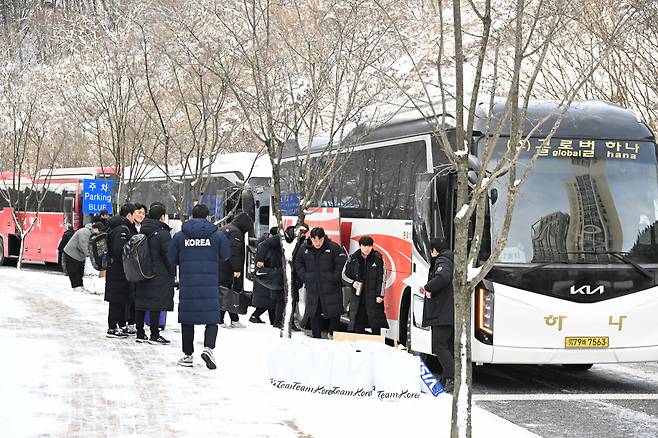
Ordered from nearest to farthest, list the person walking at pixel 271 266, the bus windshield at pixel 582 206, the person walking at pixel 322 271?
the bus windshield at pixel 582 206, the person walking at pixel 322 271, the person walking at pixel 271 266

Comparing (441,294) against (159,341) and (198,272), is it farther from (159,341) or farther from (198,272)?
(159,341)

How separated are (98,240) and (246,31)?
6.32 metres

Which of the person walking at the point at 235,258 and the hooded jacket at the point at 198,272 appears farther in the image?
the person walking at the point at 235,258

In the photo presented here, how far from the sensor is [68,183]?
127 feet

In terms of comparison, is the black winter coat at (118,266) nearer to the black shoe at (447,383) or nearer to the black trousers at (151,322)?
the black trousers at (151,322)

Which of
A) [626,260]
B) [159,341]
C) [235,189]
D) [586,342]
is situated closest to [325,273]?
[159,341]

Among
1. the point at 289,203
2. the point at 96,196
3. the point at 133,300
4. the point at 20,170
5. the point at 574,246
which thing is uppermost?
the point at 20,170

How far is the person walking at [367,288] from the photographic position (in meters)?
14.7

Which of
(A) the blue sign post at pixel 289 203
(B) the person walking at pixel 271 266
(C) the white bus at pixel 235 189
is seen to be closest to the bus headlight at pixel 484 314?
(B) the person walking at pixel 271 266

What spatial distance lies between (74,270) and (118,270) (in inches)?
378

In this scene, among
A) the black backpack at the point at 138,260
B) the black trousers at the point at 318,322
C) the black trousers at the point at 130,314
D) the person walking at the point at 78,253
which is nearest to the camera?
the black backpack at the point at 138,260

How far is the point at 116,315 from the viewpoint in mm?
14633

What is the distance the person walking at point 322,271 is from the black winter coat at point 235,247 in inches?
68.8

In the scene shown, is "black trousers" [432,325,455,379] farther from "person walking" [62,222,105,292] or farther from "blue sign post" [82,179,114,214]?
"blue sign post" [82,179,114,214]
